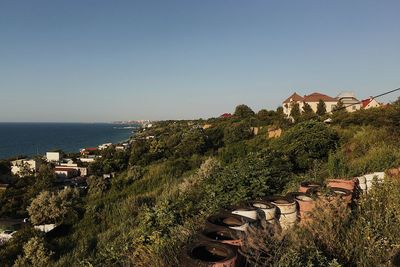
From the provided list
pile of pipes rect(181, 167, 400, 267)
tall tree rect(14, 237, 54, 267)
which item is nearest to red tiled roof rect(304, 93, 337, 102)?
tall tree rect(14, 237, 54, 267)

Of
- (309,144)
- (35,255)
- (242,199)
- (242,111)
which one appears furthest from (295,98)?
(242,199)

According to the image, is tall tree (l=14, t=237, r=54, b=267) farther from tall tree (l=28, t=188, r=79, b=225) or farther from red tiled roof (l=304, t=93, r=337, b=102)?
red tiled roof (l=304, t=93, r=337, b=102)

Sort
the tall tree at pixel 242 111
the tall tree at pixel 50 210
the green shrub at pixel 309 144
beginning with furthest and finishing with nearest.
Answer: the tall tree at pixel 242 111 < the tall tree at pixel 50 210 < the green shrub at pixel 309 144

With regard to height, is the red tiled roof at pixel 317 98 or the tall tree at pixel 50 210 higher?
the red tiled roof at pixel 317 98

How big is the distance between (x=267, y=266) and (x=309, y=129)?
38.5 ft

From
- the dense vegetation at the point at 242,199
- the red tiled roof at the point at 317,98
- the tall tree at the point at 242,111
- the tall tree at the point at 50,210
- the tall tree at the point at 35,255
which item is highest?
the red tiled roof at the point at 317,98

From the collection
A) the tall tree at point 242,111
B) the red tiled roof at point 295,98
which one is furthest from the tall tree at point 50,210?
the red tiled roof at point 295,98

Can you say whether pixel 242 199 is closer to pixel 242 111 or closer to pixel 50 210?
pixel 50 210

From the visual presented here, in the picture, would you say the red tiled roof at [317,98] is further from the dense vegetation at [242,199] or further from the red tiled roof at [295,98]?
the dense vegetation at [242,199]

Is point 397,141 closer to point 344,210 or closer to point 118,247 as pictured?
point 344,210

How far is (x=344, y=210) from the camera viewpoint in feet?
13.0

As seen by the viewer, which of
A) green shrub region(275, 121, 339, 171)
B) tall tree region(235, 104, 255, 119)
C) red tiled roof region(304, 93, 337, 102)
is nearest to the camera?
green shrub region(275, 121, 339, 171)

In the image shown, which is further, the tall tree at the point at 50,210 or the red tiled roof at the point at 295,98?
the red tiled roof at the point at 295,98

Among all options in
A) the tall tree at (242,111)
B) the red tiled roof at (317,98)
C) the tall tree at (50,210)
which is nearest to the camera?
the tall tree at (50,210)
